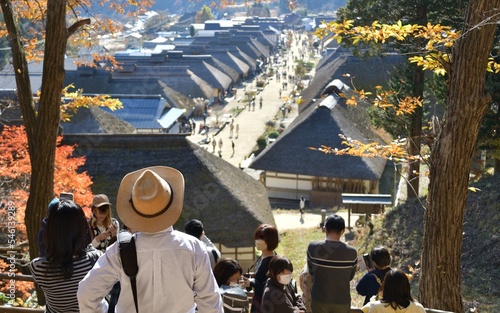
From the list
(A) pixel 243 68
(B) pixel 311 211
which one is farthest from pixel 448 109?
(A) pixel 243 68

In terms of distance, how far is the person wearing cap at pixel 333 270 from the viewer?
494 centimetres

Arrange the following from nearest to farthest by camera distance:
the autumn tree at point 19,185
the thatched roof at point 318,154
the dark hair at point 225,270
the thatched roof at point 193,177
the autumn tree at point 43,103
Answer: the dark hair at point 225,270
the autumn tree at point 43,103
the autumn tree at point 19,185
the thatched roof at point 193,177
the thatched roof at point 318,154

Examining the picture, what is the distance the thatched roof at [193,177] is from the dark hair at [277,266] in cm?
1183

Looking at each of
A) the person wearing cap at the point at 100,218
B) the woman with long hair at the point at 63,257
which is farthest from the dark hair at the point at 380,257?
the woman with long hair at the point at 63,257

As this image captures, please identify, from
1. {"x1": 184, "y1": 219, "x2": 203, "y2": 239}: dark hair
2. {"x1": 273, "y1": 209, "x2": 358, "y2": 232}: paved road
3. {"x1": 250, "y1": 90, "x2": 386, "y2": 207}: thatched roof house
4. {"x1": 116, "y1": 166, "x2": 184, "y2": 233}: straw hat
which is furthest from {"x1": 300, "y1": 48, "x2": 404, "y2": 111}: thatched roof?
{"x1": 116, "y1": 166, "x2": 184, "y2": 233}: straw hat

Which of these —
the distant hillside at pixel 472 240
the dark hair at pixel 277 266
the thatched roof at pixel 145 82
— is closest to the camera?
the dark hair at pixel 277 266

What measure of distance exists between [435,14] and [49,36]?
901cm

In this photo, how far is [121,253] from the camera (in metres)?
3.42

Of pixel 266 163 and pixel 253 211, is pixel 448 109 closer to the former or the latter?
pixel 253 211

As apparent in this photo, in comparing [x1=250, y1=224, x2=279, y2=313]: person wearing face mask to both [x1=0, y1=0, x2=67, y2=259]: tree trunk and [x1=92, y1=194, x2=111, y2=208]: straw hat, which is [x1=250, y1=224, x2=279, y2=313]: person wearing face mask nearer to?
[x1=92, y1=194, x2=111, y2=208]: straw hat

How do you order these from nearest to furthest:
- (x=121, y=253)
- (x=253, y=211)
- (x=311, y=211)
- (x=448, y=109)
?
(x=121, y=253) < (x=448, y=109) < (x=253, y=211) < (x=311, y=211)

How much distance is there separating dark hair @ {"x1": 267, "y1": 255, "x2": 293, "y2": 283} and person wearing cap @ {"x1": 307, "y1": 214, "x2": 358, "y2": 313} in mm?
503

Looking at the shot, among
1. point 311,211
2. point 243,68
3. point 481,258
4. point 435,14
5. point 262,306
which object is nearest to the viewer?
point 262,306

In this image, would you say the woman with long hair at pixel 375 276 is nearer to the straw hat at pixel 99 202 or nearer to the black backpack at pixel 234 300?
the black backpack at pixel 234 300
